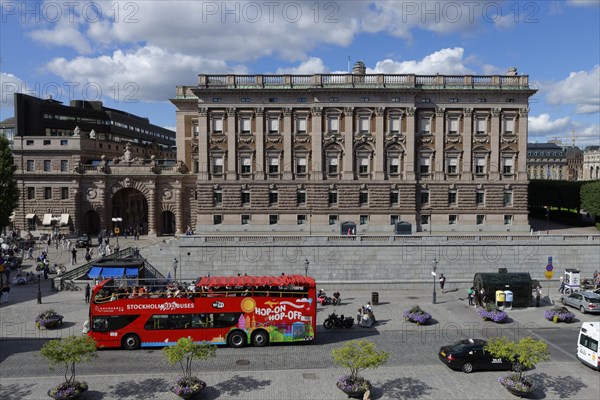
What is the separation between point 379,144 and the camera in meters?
62.2

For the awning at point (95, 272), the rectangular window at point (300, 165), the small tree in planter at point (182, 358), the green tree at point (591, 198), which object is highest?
the rectangular window at point (300, 165)

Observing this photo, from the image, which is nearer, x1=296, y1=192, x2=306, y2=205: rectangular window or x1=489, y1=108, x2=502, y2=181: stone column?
x1=489, y1=108, x2=502, y2=181: stone column

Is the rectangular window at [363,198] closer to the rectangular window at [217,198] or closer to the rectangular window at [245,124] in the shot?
the rectangular window at [245,124]

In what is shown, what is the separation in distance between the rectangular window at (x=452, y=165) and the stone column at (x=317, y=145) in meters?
16.8

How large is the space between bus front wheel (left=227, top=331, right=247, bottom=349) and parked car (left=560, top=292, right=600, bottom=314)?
27.0 meters

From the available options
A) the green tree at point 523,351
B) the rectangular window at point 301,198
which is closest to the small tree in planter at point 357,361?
the green tree at point 523,351

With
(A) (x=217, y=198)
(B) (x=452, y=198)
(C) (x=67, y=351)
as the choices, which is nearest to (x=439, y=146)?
(B) (x=452, y=198)

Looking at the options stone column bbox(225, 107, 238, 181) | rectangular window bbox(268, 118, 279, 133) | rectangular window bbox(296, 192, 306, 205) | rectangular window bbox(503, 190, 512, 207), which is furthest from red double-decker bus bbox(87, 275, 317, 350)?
rectangular window bbox(503, 190, 512, 207)

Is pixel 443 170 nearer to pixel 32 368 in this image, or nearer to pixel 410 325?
pixel 410 325

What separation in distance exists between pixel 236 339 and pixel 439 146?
4268 cm

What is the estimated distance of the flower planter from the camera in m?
21.5

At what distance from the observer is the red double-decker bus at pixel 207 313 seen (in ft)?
94.6

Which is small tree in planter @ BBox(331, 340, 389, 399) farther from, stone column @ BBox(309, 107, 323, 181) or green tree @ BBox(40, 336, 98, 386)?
stone column @ BBox(309, 107, 323, 181)

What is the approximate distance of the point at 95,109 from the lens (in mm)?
100750
